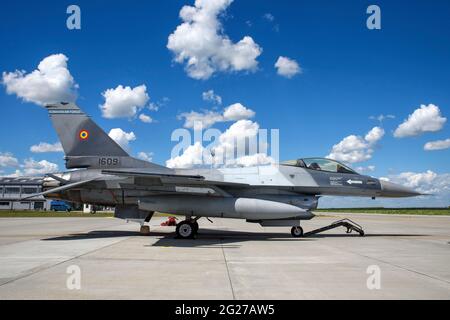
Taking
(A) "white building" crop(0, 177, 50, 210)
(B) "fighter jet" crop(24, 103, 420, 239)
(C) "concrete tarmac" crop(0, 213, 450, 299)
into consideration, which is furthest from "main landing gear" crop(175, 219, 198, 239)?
(A) "white building" crop(0, 177, 50, 210)

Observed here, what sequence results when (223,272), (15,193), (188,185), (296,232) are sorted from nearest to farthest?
(223,272) → (188,185) → (296,232) → (15,193)

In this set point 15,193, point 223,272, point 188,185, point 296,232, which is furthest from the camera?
point 15,193

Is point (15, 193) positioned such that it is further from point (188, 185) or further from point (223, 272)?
point (223, 272)

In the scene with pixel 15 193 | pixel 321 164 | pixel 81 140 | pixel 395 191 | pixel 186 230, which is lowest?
pixel 186 230

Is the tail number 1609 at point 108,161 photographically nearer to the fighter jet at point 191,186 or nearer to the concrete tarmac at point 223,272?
the fighter jet at point 191,186

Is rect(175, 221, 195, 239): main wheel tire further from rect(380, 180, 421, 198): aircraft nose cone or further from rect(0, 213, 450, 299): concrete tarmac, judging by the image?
rect(380, 180, 421, 198): aircraft nose cone

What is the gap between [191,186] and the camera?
1241 centimetres

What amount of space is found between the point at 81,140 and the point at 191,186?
4708 mm

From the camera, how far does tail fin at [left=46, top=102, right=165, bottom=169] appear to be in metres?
13.4

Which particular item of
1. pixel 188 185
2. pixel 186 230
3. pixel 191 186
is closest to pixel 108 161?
pixel 188 185

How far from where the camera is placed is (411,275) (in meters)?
6.34

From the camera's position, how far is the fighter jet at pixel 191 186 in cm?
1222

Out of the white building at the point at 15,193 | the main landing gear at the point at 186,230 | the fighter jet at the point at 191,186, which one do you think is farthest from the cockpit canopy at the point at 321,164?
the white building at the point at 15,193

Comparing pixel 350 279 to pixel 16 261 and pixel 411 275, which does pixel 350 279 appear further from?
pixel 16 261
